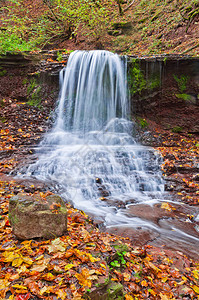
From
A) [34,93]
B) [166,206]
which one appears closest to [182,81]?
[166,206]

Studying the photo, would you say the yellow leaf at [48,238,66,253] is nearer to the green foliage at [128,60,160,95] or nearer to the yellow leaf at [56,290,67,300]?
the yellow leaf at [56,290,67,300]

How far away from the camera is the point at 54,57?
10.2 meters

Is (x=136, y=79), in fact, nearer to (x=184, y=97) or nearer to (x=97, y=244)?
(x=184, y=97)

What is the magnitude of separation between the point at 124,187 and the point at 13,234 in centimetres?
371

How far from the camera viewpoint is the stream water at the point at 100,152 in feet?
16.1

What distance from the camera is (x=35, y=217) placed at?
231 cm

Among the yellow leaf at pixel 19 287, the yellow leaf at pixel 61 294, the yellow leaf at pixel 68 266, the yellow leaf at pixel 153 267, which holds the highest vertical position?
the yellow leaf at pixel 19 287

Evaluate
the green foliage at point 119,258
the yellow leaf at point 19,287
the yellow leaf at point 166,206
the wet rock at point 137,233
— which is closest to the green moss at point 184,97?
the yellow leaf at point 166,206

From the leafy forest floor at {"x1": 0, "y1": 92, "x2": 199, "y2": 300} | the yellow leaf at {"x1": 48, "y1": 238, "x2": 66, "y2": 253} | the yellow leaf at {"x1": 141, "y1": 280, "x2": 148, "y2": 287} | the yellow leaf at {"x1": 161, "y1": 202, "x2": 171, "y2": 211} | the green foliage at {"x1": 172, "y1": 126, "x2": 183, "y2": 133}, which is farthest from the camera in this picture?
the green foliage at {"x1": 172, "y1": 126, "x2": 183, "y2": 133}

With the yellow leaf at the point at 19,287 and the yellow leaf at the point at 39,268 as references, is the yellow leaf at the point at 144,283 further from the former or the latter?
the yellow leaf at the point at 19,287

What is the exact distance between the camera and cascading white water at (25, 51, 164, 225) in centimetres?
530

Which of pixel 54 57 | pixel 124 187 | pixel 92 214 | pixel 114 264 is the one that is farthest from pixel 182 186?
pixel 54 57

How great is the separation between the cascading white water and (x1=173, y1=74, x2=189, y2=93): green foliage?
8.04 ft

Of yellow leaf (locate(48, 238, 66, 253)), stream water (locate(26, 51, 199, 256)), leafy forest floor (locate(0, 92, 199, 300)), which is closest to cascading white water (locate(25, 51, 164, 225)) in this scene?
stream water (locate(26, 51, 199, 256))
